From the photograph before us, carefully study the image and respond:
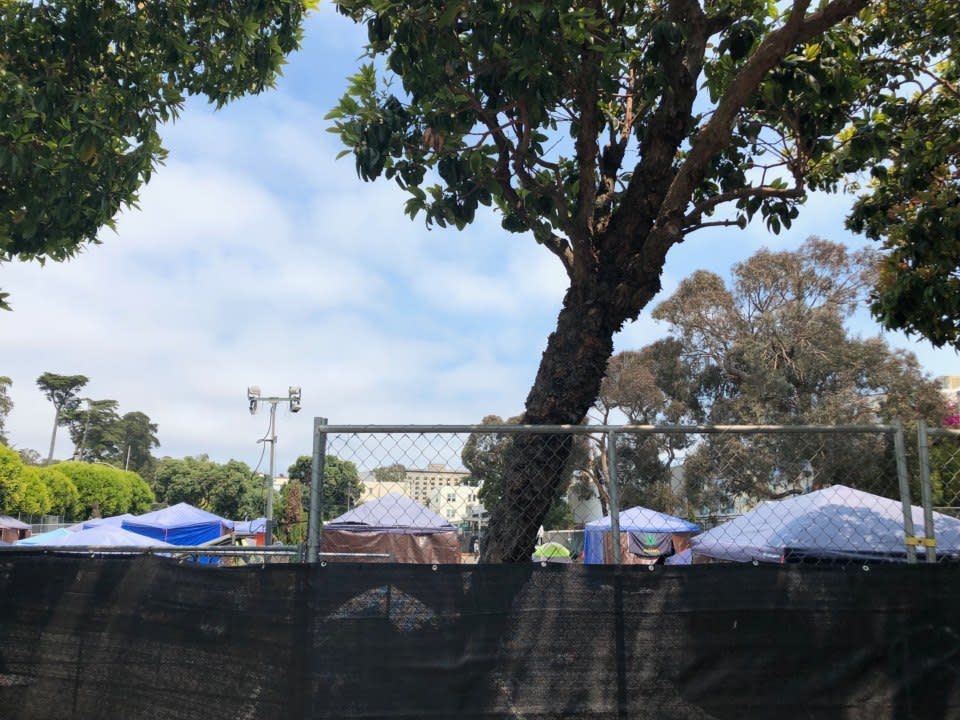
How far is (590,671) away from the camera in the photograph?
3.59 meters

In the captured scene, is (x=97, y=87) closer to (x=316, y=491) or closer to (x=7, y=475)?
(x=316, y=491)

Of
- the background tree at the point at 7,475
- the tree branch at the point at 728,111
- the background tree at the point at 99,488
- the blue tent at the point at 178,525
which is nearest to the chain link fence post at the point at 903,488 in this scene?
the tree branch at the point at 728,111

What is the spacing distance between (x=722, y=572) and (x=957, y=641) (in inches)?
45.4

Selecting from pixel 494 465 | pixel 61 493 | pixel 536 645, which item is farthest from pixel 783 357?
pixel 61 493

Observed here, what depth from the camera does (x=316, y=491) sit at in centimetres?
385

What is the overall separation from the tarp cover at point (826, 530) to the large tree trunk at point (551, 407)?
2.22 meters

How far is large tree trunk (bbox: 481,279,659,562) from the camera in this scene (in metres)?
5.39

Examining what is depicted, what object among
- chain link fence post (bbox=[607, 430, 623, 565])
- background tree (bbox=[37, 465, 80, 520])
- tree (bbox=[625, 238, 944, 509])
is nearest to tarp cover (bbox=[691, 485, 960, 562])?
chain link fence post (bbox=[607, 430, 623, 565])

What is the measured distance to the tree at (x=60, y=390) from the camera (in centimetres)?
10362

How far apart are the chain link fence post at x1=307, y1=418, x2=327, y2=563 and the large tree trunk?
179 centimetres

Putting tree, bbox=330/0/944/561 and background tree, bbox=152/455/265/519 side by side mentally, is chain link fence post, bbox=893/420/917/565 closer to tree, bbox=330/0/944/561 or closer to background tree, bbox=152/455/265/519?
tree, bbox=330/0/944/561

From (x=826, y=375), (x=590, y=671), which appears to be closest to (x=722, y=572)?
(x=590, y=671)

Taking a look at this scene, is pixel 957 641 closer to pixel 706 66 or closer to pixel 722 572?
pixel 722 572

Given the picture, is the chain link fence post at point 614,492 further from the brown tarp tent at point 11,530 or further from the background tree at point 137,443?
the background tree at point 137,443
